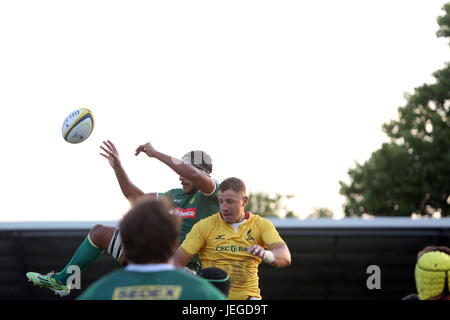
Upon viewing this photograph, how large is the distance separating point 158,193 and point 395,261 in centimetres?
492

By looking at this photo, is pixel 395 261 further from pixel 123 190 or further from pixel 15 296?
pixel 15 296

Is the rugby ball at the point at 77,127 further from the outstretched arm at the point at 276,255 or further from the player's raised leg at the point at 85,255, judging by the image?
the outstretched arm at the point at 276,255

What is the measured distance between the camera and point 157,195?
23.3 feet

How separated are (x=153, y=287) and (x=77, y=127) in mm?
5077

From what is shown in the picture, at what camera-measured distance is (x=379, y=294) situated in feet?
34.8

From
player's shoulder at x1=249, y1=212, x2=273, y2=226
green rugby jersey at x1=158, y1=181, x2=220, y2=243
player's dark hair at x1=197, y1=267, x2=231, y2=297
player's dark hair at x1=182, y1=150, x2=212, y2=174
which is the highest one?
player's dark hair at x1=182, y1=150, x2=212, y2=174

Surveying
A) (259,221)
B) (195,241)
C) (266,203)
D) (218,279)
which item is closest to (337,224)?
(259,221)

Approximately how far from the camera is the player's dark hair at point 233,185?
568 centimetres

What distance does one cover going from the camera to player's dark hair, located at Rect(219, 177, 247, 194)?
18.6 feet

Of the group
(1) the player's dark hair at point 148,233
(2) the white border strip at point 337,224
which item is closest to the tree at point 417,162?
(2) the white border strip at point 337,224

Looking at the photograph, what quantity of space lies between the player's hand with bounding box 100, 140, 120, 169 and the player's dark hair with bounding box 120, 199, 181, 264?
416cm

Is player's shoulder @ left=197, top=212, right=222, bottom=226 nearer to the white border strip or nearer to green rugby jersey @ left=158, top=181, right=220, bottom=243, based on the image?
green rugby jersey @ left=158, top=181, right=220, bottom=243

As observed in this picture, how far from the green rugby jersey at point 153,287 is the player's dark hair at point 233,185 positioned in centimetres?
307

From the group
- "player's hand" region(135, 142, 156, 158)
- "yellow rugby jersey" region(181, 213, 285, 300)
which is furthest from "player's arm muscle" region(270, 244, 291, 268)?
"player's hand" region(135, 142, 156, 158)
